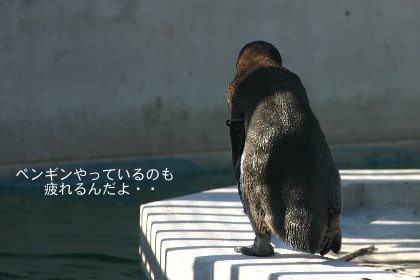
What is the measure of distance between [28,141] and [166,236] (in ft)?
14.9

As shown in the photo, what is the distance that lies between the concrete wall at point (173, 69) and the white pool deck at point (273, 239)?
3.46 meters

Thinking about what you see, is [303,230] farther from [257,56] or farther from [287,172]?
[257,56]

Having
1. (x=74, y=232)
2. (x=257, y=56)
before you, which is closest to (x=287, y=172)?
(x=257, y=56)

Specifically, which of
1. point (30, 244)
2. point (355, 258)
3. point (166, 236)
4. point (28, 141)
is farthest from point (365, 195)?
point (28, 141)

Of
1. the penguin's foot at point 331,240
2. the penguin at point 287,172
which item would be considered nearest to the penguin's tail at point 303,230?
the penguin at point 287,172

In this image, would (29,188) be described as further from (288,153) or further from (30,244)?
(288,153)

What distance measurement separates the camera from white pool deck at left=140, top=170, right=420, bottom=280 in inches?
219

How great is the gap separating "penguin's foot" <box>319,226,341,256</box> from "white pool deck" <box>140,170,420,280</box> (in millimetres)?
69

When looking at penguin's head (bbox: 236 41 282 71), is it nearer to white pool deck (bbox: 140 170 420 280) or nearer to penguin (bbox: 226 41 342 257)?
penguin (bbox: 226 41 342 257)

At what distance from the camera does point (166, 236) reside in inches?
253

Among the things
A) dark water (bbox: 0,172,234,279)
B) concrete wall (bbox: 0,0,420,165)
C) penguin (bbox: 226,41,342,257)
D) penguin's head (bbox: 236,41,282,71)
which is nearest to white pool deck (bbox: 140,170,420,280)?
penguin (bbox: 226,41,342,257)

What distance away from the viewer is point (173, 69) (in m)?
11.2

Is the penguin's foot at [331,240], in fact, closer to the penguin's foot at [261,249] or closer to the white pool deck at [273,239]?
the white pool deck at [273,239]

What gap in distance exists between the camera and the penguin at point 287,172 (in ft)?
18.1
